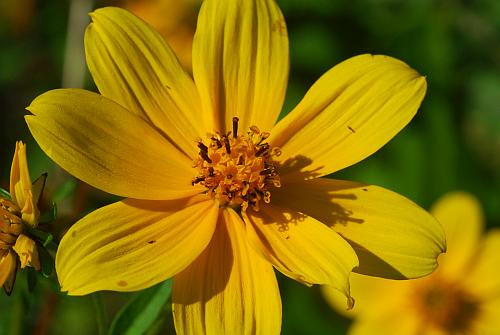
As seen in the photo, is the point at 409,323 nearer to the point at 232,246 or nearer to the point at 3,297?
the point at 232,246

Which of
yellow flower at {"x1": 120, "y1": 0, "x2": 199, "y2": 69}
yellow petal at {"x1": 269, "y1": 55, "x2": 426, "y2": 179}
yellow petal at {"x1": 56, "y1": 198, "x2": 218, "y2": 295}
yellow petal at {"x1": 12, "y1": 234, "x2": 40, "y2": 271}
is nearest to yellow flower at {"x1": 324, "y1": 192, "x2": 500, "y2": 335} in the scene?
yellow petal at {"x1": 269, "y1": 55, "x2": 426, "y2": 179}

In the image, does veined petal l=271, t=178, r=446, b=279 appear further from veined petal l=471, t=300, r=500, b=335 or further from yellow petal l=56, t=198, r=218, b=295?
veined petal l=471, t=300, r=500, b=335

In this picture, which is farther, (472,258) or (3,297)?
(472,258)

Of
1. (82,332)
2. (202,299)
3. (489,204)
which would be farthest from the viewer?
(489,204)

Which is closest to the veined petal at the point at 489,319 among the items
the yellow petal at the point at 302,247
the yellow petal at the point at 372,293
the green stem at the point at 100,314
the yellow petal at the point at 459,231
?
the yellow petal at the point at 459,231

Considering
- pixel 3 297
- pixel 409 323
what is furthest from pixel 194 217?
pixel 409 323

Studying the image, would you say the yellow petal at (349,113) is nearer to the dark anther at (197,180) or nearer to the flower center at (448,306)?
the dark anther at (197,180)
